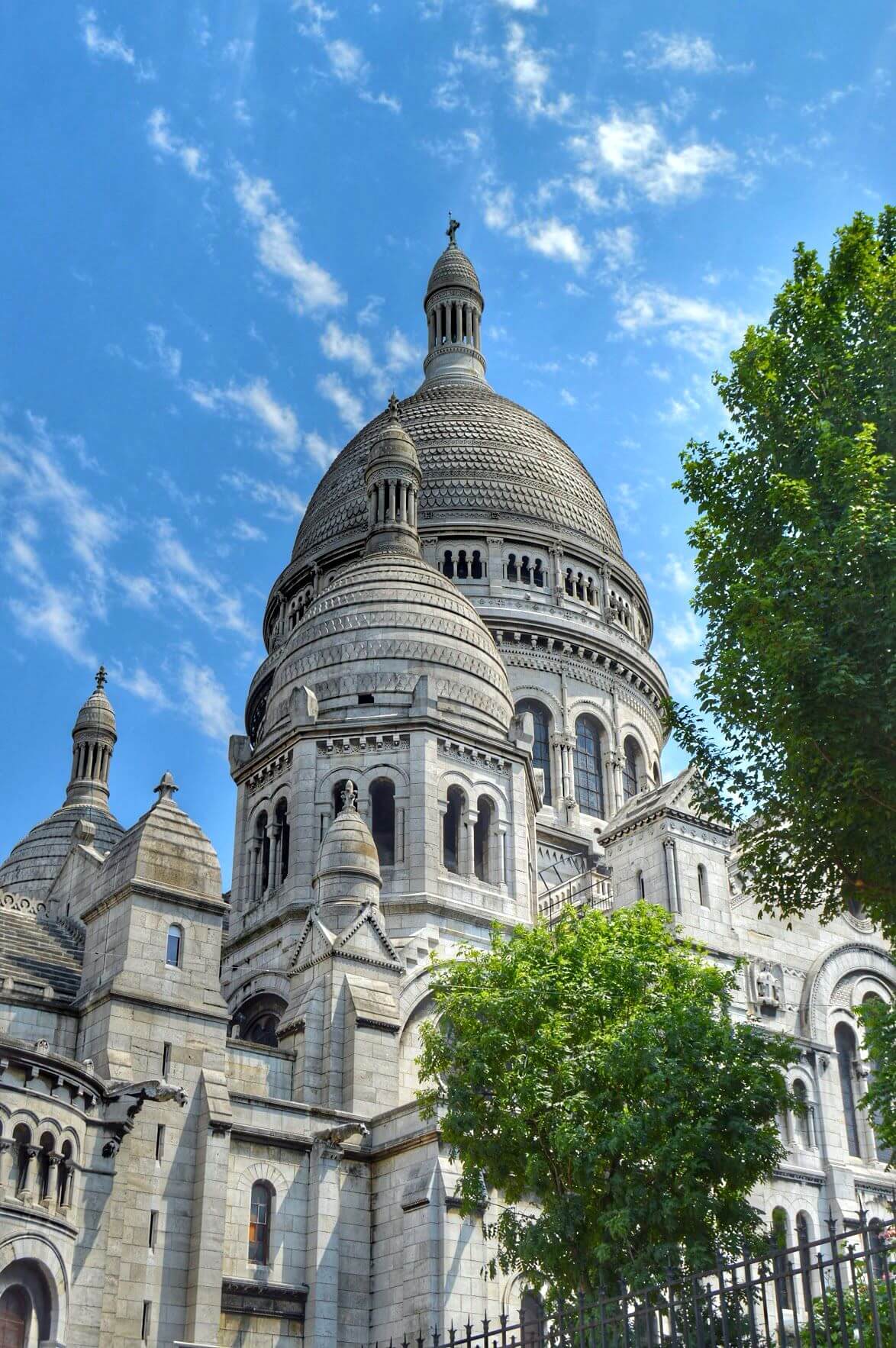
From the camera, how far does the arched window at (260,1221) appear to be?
3039cm

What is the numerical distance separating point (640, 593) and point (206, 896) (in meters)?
40.7

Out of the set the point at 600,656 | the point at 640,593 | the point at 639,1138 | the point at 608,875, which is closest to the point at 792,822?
the point at 639,1138

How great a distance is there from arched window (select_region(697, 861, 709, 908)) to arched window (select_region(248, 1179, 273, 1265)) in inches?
640

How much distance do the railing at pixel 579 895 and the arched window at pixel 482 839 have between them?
2215 millimetres

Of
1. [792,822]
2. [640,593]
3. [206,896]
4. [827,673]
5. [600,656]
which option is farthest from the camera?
[640,593]

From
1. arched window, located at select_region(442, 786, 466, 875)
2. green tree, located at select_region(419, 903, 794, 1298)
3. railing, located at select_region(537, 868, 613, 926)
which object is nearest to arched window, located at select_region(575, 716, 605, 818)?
railing, located at select_region(537, 868, 613, 926)

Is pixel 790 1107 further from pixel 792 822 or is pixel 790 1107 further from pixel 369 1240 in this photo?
pixel 369 1240

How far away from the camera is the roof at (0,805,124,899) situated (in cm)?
5169

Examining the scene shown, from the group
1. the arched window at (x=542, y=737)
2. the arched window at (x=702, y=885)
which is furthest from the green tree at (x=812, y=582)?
the arched window at (x=542, y=737)

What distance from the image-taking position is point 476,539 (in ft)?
208

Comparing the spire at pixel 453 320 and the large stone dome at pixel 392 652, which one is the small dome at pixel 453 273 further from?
the large stone dome at pixel 392 652

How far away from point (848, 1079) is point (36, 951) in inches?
977

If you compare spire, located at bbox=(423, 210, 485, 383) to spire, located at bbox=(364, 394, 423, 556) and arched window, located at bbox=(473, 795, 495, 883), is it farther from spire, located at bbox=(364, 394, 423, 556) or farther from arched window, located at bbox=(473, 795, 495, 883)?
arched window, located at bbox=(473, 795, 495, 883)

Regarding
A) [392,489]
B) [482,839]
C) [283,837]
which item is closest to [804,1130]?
[482,839]
